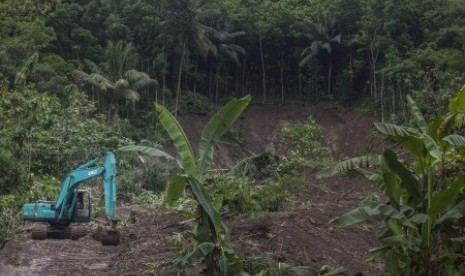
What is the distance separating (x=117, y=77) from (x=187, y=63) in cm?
836

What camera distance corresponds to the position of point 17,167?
77.8 ft

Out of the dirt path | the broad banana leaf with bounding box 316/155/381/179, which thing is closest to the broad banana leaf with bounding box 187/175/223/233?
the broad banana leaf with bounding box 316/155/381/179

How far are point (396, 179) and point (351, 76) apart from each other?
1646 inches

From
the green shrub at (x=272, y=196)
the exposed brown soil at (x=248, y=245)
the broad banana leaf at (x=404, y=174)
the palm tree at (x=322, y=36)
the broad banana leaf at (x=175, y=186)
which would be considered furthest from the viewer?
the palm tree at (x=322, y=36)

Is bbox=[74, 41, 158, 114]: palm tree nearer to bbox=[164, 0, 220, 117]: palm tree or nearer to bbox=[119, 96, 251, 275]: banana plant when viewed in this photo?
bbox=[164, 0, 220, 117]: palm tree

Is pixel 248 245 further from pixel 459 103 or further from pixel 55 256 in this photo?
pixel 55 256

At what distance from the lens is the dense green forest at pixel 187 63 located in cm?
2825

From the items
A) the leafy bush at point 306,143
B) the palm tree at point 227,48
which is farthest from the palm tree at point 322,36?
the leafy bush at point 306,143

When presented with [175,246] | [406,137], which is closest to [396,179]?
[406,137]

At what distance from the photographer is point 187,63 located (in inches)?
1960

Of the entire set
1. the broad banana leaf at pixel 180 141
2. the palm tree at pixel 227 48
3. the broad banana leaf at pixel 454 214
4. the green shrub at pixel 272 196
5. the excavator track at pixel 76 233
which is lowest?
the excavator track at pixel 76 233

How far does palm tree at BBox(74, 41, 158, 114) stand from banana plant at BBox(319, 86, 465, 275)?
105 ft

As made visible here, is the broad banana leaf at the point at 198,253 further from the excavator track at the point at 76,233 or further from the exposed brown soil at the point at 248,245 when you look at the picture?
the excavator track at the point at 76,233

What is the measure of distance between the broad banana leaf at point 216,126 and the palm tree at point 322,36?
41292 mm
